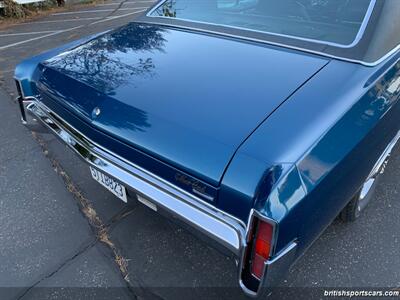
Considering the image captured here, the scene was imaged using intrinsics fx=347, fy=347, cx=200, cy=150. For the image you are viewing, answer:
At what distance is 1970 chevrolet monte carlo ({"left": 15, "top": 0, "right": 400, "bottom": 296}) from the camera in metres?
1.35

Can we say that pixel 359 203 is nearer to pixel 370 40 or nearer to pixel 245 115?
pixel 370 40

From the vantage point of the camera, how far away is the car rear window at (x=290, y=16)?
1.97 metres

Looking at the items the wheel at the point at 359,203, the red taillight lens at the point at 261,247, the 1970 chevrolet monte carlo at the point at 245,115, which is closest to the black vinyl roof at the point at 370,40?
the 1970 chevrolet monte carlo at the point at 245,115

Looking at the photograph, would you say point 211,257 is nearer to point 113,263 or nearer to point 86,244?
point 113,263

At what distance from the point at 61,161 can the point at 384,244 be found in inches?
105

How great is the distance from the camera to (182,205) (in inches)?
60.1

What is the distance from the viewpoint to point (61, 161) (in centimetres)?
316

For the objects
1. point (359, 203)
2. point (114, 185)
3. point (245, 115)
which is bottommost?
point (359, 203)

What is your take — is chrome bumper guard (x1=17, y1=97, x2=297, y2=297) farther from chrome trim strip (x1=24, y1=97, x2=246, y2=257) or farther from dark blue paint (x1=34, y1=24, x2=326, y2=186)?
dark blue paint (x1=34, y1=24, x2=326, y2=186)

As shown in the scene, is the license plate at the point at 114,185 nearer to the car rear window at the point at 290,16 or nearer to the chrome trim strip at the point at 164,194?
the chrome trim strip at the point at 164,194

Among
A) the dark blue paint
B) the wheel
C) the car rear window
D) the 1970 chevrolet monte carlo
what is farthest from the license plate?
the wheel

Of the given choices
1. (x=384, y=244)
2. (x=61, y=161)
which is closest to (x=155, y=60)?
(x=61, y=161)

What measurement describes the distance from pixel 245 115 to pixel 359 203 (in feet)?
4.19

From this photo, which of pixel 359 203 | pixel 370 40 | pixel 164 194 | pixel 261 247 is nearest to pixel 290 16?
pixel 370 40
